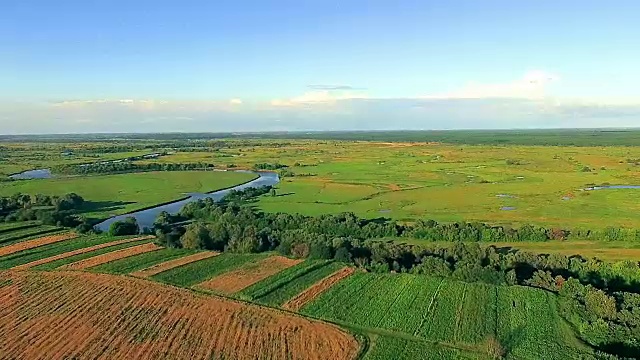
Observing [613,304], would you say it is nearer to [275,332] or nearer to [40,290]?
[275,332]

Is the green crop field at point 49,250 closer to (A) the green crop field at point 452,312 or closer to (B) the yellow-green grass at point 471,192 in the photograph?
(B) the yellow-green grass at point 471,192

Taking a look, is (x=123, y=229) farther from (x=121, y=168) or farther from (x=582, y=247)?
(x=121, y=168)

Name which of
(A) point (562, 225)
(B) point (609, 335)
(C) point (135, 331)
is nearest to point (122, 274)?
(C) point (135, 331)

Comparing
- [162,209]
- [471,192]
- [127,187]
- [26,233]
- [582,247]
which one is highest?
[471,192]

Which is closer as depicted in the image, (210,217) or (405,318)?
(405,318)

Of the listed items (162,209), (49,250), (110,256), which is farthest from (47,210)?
(110,256)
